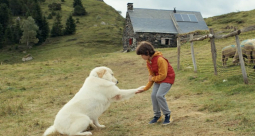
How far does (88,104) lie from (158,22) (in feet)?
104

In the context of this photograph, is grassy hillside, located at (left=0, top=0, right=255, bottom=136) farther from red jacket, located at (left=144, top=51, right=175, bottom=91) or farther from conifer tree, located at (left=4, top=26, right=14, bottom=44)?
conifer tree, located at (left=4, top=26, right=14, bottom=44)

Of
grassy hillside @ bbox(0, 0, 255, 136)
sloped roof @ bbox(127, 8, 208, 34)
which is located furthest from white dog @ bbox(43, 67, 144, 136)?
sloped roof @ bbox(127, 8, 208, 34)

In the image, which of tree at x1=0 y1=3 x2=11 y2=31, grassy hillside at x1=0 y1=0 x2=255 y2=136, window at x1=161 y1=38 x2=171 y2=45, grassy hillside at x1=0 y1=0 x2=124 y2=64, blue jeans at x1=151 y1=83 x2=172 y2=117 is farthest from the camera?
tree at x1=0 y1=3 x2=11 y2=31

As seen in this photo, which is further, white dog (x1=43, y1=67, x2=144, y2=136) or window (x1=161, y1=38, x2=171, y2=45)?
window (x1=161, y1=38, x2=171, y2=45)

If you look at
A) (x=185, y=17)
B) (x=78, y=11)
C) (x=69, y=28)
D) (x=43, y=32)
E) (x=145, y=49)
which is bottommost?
(x=145, y=49)

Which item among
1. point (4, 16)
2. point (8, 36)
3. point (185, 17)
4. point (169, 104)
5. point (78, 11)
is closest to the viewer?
point (169, 104)

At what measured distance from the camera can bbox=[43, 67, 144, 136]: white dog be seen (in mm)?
4688

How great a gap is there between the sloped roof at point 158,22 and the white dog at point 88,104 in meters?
28.2

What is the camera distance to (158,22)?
115 ft

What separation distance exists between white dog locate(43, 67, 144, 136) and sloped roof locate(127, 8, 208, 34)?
Answer: 28170 millimetres

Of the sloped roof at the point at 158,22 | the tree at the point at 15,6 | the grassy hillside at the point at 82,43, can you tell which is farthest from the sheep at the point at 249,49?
the tree at the point at 15,6

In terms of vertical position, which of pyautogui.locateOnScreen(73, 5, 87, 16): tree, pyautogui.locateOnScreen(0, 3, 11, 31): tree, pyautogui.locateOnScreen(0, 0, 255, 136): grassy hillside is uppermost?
pyautogui.locateOnScreen(73, 5, 87, 16): tree

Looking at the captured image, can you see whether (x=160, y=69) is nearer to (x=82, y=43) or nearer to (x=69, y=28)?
(x=82, y=43)

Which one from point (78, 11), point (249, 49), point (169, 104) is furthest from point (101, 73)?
point (78, 11)
